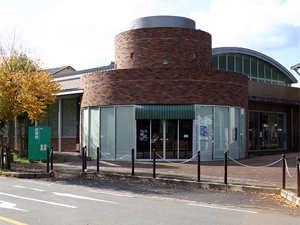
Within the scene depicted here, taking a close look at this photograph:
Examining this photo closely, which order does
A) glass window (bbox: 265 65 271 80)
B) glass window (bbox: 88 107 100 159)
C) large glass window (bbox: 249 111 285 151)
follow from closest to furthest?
glass window (bbox: 88 107 100 159), large glass window (bbox: 249 111 285 151), glass window (bbox: 265 65 271 80)

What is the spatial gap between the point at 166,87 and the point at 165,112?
144 centimetres

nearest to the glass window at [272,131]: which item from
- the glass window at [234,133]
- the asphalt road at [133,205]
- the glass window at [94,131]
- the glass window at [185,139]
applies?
the glass window at [234,133]

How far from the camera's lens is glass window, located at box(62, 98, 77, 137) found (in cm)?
2589

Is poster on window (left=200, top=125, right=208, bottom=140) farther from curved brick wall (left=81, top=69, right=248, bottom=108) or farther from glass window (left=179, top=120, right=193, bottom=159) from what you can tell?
curved brick wall (left=81, top=69, right=248, bottom=108)

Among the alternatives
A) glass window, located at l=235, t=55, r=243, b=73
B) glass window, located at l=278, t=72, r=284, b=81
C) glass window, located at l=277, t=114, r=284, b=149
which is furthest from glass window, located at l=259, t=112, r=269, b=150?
glass window, located at l=278, t=72, r=284, b=81

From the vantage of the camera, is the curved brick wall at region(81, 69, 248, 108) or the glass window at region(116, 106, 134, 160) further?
the glass window at region(116, 106, 134, 160)

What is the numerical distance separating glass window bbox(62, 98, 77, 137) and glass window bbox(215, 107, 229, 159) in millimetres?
11085

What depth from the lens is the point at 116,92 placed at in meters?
20.0

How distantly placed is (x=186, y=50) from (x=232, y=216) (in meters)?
15.1

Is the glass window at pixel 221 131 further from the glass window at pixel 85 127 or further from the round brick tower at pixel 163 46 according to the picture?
the glass window at pixel 85 127

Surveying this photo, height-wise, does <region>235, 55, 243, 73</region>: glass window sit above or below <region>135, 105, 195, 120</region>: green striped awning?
above

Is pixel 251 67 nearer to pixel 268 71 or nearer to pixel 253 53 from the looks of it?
pixel 253 53

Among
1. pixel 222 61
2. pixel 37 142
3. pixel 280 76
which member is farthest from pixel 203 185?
pixel 280 76

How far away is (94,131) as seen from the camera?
20984 millimetres
